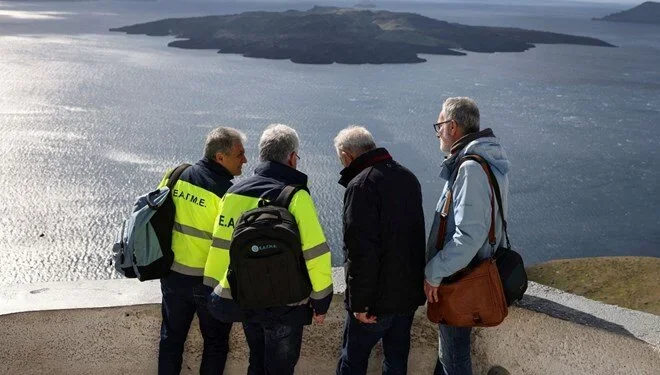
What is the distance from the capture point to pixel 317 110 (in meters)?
28.5

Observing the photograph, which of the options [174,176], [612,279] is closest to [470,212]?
[174,176]

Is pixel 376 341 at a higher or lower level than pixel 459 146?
lower

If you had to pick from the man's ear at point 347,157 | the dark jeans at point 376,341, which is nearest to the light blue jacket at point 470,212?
the dark jeans at point 376,341

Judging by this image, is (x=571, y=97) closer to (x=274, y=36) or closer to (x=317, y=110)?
(x=317, y=110)

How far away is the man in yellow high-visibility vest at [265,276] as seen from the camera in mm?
2088

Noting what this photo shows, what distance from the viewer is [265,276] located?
2055 mm

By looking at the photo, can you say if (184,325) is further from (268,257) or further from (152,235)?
(268,257)

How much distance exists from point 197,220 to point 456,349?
1067 millimetres

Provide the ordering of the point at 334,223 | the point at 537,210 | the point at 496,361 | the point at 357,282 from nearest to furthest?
the point at 357,282, the point at 496,361, the point at 334,223, the point at 537,210

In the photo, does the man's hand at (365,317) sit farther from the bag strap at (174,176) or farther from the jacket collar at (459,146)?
the bag strap at (174,176)

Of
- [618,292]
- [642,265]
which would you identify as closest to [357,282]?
[618,292]

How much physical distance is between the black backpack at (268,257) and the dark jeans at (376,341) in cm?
30

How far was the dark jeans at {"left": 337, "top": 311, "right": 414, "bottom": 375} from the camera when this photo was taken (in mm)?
2273

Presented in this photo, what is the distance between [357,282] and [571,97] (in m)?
34.5
